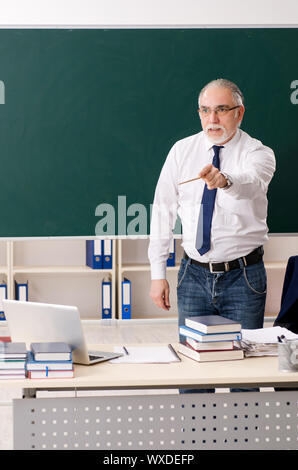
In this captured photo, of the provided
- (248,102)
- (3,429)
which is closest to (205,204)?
(248,102)

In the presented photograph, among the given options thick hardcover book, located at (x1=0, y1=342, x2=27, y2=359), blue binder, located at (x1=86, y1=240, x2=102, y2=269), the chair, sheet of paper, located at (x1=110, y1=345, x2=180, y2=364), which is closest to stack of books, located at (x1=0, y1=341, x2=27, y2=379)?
thick hardcover book, located at (x1=0, y1=342, x2=27, y2=359)

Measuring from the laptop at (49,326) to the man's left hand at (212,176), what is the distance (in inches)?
26.8

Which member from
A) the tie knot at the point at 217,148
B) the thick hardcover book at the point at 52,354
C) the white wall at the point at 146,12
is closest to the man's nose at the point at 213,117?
the tie knot at the point at 217,148

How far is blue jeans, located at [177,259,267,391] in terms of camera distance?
2.61 metres

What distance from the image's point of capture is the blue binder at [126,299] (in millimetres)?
6039

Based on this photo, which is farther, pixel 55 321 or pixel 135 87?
pixel 135 87

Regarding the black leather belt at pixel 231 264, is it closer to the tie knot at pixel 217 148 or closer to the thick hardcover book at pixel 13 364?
the tie knot at pixel 217 148

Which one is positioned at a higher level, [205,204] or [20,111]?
[20,111]

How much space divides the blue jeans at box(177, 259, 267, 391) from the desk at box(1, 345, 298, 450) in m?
0.58

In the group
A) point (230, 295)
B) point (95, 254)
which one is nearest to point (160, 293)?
point (230, 295)
